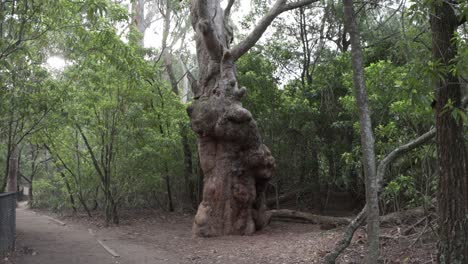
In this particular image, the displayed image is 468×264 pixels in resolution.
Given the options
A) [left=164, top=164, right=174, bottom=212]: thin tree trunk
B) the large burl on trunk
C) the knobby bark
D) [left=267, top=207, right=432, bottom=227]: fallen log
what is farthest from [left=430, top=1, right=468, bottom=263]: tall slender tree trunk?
[left=164, top=164, right=174, bottom=212]: thin tree trunk

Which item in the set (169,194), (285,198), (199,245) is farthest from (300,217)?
(169,194)

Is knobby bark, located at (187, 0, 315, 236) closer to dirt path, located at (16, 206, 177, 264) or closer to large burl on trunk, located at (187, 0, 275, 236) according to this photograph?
large burl on trunk, located at (187, 0, 275, 236)

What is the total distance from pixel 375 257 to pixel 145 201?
48.8ft

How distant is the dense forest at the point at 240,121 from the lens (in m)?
7.13

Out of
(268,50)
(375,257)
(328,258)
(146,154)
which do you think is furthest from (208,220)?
(268,50)

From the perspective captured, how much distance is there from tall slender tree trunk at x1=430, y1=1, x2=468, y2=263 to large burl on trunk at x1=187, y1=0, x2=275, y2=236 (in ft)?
20.2

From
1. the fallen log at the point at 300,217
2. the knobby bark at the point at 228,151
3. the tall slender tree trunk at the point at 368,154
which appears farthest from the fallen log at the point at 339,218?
the knobby bark at the point at 228,151

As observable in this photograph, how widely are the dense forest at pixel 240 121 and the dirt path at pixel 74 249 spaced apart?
5.70 ft

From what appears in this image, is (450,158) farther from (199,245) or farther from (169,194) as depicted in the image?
(169,194)

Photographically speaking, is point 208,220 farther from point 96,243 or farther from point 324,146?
point 324,146

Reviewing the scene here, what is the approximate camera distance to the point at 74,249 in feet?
34.1

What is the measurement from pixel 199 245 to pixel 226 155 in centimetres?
250

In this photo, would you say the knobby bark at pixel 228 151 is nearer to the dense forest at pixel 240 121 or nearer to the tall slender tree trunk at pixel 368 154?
the dense forest at pixel 240 121

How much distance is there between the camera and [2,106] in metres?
9.67
